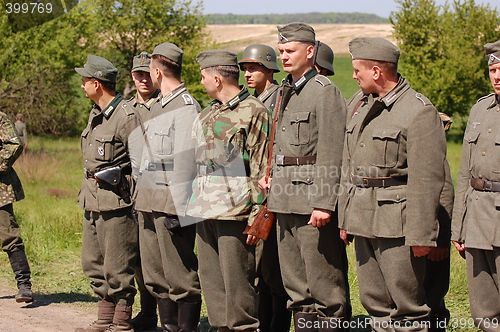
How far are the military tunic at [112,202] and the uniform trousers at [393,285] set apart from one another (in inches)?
90.9

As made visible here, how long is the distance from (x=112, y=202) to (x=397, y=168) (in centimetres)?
261

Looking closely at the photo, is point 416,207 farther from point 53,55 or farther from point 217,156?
point 53,55

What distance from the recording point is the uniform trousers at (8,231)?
7.23 m

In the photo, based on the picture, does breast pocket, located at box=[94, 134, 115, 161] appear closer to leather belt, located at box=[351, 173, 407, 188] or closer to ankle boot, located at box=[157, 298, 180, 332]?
ankle boot, located at box=[157, 298, 180, 332]

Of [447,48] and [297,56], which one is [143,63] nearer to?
[297,56]

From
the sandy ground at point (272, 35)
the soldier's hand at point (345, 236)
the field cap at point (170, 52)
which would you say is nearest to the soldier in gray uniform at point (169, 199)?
the field cap at point (170, 52)

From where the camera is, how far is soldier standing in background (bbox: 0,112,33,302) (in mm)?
7121

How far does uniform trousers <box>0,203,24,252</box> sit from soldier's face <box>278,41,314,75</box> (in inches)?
145

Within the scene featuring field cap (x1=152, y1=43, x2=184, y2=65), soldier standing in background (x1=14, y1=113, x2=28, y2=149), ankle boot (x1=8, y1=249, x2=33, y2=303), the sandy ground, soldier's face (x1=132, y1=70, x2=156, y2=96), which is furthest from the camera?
the sandy ground

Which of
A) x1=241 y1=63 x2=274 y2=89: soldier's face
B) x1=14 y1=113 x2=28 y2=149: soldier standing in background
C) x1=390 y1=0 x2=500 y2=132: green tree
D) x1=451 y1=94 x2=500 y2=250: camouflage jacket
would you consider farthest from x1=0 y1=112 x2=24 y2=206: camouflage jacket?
x1=390 y1=0 x2=500 y2=132: green tree

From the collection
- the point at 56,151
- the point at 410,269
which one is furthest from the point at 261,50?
the point at 56,151

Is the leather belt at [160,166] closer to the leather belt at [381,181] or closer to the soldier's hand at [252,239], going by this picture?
the soldier's hand at [252,239]

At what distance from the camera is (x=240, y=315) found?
509 centimetres

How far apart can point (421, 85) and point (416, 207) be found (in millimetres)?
36405
